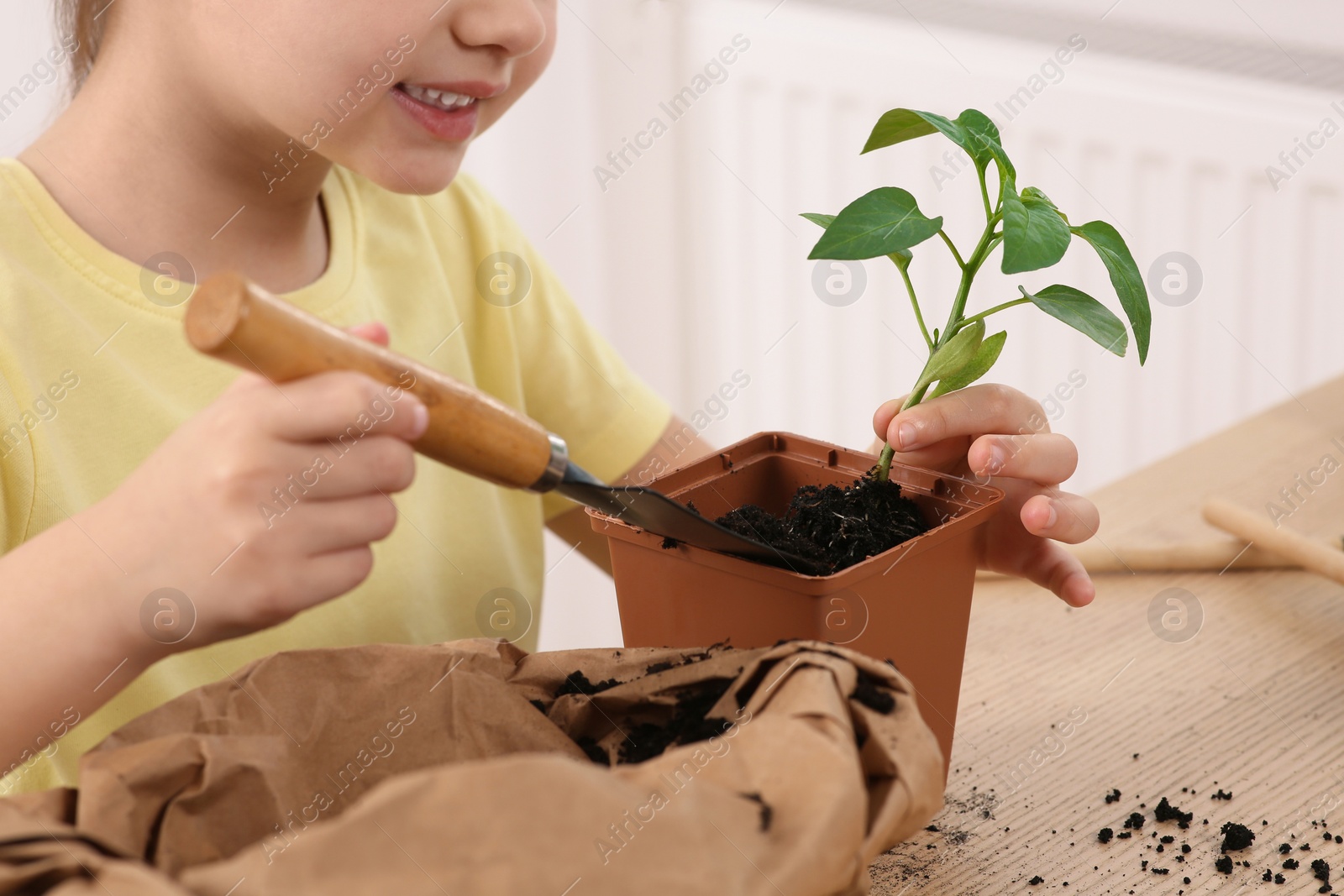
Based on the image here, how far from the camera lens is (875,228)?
56 centimetres

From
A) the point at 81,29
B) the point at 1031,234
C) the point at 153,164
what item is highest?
the point at 81,29

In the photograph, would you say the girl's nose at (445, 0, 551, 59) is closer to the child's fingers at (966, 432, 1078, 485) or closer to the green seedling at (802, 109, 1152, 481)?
the green seedling at (802, 109, 1152, 481)

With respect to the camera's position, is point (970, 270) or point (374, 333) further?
point (970, 270)

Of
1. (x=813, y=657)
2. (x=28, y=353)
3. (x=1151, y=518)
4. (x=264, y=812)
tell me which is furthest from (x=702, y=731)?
(x=1151, y=518)

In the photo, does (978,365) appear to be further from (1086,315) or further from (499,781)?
(499,781)

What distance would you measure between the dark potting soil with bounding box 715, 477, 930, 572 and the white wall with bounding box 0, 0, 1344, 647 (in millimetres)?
1429

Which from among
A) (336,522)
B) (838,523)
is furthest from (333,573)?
(838,523)

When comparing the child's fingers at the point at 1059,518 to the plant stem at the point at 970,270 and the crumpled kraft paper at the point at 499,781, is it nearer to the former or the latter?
the plant stem at the point at 970,270

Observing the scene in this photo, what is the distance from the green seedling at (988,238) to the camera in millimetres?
525

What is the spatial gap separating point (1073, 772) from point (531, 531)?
52cm

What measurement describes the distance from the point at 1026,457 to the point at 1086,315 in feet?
0.41

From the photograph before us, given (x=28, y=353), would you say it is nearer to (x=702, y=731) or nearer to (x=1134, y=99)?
(x=702, y=731)

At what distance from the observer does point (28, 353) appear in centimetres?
71

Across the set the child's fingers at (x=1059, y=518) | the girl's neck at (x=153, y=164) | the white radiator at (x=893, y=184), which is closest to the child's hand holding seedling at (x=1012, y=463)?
the child's fingers at (x=1059, y=518)
